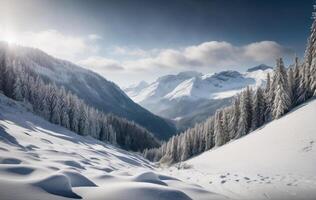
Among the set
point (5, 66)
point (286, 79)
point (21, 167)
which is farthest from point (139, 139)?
point (21, 167)

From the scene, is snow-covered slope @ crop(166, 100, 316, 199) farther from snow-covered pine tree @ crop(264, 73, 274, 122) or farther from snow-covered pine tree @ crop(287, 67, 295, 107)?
snow-covered pine tree @ crop(264, 73, 274, 122)

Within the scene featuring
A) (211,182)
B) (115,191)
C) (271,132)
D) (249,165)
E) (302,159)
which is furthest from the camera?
(271,132)

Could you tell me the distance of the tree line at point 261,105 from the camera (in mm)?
55000

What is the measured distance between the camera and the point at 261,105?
6594 centimetres

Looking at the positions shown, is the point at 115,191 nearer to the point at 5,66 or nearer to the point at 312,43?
the point at 312,43

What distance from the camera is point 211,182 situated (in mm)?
26422

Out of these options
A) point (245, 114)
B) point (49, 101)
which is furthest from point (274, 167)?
point (49, 101)

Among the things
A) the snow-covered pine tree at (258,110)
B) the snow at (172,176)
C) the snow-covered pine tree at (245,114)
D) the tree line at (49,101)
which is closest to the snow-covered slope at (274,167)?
the snow at (172,176)

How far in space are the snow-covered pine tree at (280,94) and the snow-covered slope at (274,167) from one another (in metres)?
10.3

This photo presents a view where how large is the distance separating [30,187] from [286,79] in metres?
56.1

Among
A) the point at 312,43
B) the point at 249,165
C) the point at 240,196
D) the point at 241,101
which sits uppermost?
the point at 312,43

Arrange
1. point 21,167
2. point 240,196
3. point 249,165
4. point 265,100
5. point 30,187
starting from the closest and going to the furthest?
point 30,187 → point 21,167 → point 240,196 → point 249,165 → point 265,100

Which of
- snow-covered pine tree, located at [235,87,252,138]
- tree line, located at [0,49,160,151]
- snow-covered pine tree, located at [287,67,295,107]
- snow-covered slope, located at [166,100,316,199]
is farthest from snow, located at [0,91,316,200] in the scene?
tree line, located at [0,49,160,151]

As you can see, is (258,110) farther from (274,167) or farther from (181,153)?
(274,167)
